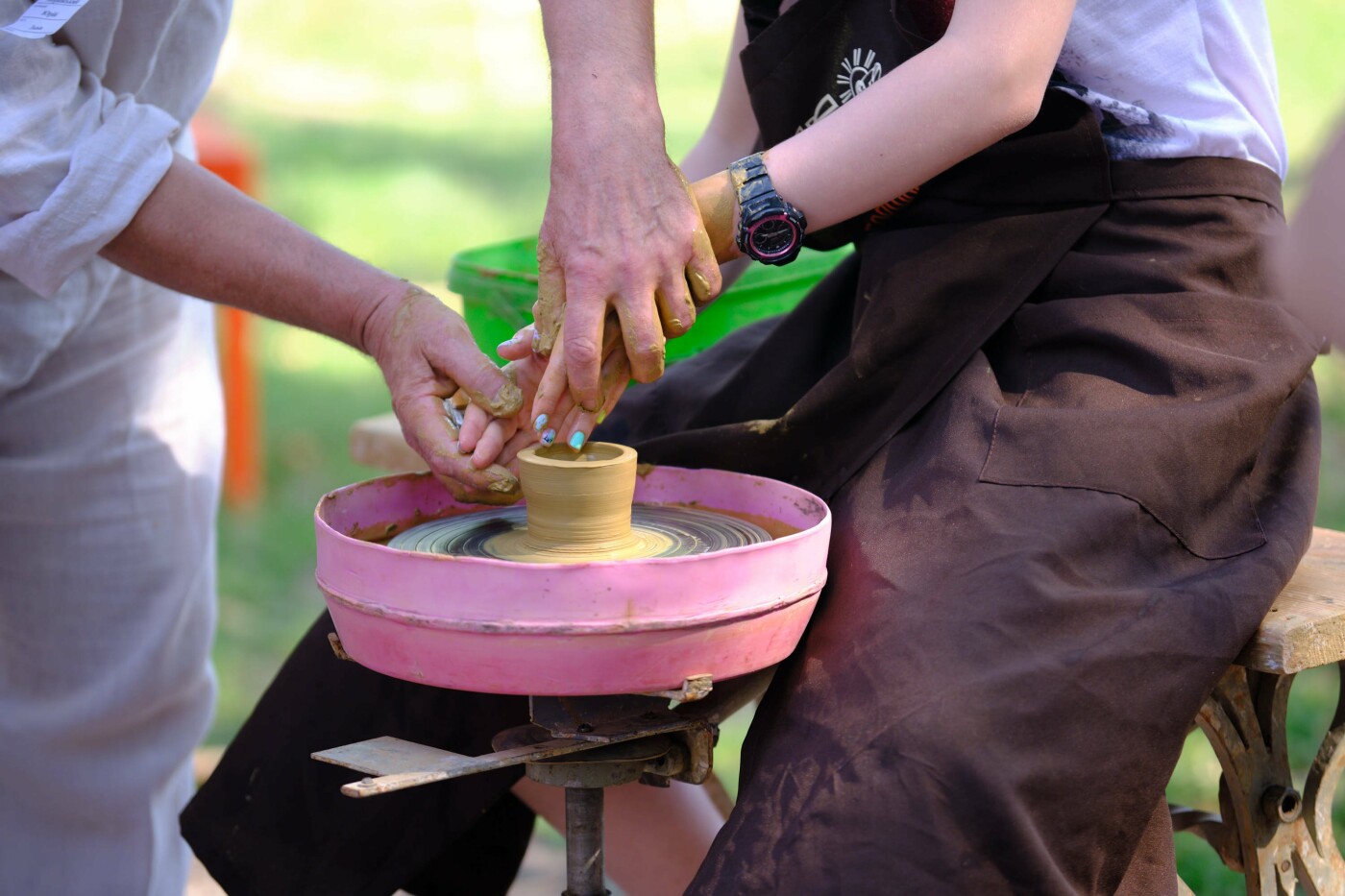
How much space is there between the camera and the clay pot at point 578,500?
1371 millimetres

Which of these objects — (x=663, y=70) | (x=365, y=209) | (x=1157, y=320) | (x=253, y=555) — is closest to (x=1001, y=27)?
(x=1157, y=320)

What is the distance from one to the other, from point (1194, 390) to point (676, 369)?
29.8 inches

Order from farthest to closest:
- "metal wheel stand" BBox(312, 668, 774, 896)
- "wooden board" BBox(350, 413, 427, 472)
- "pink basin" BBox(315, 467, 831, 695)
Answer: "wooden board" BBox(350, 413, 427, 472) < "metal wheel stand" BBox(312, 668, 774, 896) < "pink basin" BBox(315, 467, 831, 695)

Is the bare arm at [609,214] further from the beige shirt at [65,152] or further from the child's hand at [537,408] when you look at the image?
the beige shirt at [65,152]

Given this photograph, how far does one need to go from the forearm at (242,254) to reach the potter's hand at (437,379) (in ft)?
0.15

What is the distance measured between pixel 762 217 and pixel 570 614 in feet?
1.73

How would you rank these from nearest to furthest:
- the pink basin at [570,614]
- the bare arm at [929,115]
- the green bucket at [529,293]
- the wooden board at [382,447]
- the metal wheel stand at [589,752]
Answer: the pink basin at [570,614] → the metal wheel stand at [589,752] → the bare arm at [929,115] → the green bucket at [529,293] → the wooden board at [382,447]

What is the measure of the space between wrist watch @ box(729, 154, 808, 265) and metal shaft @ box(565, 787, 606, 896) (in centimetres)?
61

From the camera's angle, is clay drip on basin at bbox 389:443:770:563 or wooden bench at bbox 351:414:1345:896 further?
wooden bench at bbox 351:414:1345:896

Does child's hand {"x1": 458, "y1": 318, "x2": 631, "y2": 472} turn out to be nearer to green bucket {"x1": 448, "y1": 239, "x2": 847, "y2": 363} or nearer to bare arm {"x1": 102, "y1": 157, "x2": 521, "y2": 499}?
bare arm {"x1": 102, "y1": 157, "x2": 521, "y2": 499}

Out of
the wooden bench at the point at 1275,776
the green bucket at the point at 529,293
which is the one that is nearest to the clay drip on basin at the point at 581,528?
the green bucket at the point at 529,293

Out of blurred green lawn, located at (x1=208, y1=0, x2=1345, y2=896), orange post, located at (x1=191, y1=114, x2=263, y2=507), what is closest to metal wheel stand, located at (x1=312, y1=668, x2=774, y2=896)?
blurred green lawn, located at (x1=208, y1=0, x2=1345, y2=896)

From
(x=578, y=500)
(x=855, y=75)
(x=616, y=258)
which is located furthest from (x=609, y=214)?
(x=855, y=75)

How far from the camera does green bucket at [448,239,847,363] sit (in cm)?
196
